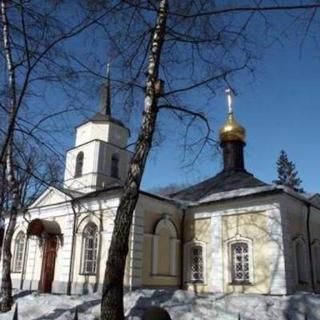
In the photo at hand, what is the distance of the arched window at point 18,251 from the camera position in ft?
66.8

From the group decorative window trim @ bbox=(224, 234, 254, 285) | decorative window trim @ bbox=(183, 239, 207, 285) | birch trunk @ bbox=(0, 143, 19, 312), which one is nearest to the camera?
birch trunk @ bbox=(0, 143, 19, 312)

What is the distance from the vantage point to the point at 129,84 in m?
8.68

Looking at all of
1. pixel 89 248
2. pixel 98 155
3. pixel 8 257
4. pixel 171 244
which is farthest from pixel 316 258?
pixel 8 257

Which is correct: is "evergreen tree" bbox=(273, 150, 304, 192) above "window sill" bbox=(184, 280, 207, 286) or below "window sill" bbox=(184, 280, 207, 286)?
above

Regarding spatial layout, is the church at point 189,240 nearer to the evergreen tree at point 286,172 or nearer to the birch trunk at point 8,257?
the birch trunk at point 8,257

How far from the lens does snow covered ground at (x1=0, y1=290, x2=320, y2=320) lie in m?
8.86

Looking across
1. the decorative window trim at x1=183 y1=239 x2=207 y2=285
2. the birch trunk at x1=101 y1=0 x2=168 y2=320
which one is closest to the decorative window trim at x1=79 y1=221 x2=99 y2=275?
the decorative window trim at x1=183 y1=239 x2=207 y2=285

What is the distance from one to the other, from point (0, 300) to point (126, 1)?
30.8 ft

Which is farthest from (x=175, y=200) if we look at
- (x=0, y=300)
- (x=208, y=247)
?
(x=0, y=300)

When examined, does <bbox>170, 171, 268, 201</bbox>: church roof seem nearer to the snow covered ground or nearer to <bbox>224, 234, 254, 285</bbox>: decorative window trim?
<bbox>224, 234, 254, 285</bbox>: decorative window trim

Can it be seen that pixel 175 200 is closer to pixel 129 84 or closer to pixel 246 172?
pixel 246 172

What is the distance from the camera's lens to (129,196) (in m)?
7.84

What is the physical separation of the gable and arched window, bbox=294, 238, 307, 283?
9507 mm

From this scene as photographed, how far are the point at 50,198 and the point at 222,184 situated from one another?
791 centimetres
